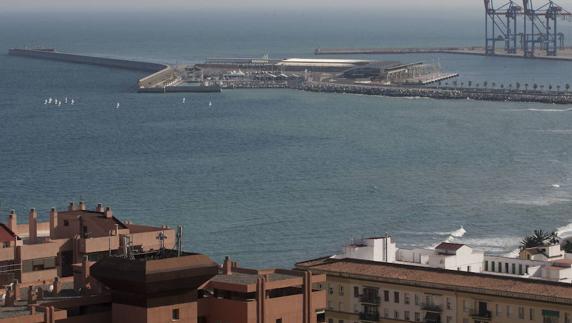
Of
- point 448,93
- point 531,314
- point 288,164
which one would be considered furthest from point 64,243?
point 448,93

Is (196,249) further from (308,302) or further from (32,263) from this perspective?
(308,302)

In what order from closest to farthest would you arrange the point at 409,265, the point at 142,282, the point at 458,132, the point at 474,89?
the point at 142,282 < the point at 409,265 < the point at 458,132 < the point at 474,89

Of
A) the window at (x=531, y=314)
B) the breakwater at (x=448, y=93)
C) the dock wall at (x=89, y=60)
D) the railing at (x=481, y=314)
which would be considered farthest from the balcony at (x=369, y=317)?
the dock wall at (x=89, y=60)

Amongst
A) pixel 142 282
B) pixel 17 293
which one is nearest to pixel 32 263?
pixel 17 293

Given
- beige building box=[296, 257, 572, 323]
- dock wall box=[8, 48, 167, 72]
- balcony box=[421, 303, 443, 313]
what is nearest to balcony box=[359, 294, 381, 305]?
beige building box=[296, 257, 572, 323]

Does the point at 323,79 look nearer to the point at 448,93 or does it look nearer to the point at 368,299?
the point at 448,93

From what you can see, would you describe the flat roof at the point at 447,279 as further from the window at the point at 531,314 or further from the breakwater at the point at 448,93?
the breakwater at the point at 448,93
